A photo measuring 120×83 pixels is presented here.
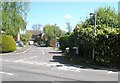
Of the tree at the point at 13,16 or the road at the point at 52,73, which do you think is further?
the tree at the point at 13,16

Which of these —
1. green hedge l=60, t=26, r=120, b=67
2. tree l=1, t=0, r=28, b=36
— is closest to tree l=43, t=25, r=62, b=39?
tree l=1, t=0, r=28, b=36

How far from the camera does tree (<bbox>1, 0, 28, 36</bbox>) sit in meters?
54.2

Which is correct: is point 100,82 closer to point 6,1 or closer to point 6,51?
point 6,51

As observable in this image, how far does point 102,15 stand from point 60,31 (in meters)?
74.8

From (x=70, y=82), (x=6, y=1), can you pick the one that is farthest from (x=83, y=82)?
(x=6, y=1)

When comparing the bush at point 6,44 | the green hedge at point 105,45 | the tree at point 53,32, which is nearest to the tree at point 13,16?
the bush at point 6,44

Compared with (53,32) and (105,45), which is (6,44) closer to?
(105,45)

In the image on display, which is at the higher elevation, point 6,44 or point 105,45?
point 105,45

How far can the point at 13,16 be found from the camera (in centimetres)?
5769

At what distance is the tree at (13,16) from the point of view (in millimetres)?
54250

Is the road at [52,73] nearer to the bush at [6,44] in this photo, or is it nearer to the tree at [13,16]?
the bush at [6,44]

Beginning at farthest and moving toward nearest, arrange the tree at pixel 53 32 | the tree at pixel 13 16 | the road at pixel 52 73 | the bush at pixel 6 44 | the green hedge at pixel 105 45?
the tree at pixel 53 32, the tree at pixel 13 16, the bush at pixel 6 44, the green hedge at pixel 105 45, the road at pixel 52 73

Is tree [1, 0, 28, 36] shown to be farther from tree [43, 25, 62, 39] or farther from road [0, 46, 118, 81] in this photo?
tree [43, 25, 62, 39]

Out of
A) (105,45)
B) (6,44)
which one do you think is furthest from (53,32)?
(105,45)
